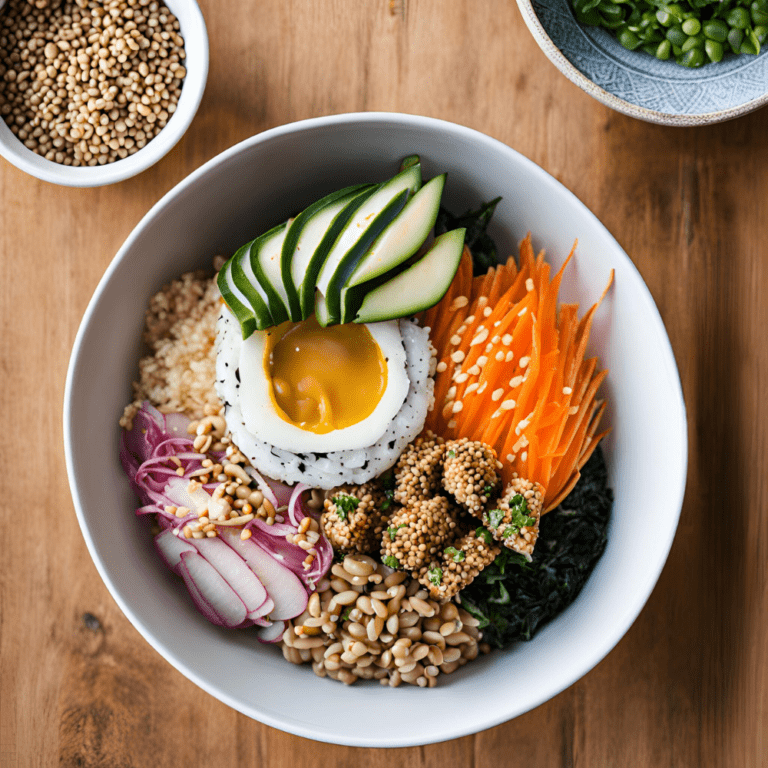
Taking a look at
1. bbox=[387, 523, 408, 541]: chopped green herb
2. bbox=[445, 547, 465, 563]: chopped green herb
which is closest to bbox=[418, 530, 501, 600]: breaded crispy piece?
bbox=[445, 547, 465, 563]: chopped green herb

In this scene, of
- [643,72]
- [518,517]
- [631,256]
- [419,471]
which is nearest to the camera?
[518,517]

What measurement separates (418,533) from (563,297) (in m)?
0.82

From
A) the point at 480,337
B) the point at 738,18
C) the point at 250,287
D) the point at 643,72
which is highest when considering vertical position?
the point at 738,18

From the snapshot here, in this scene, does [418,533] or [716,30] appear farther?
[716,30]

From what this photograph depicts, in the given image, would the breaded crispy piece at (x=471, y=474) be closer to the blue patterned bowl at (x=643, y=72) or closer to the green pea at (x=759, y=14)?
the blue patterned bowl at (x=643, y=72)

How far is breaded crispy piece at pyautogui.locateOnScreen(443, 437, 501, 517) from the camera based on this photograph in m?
1.70

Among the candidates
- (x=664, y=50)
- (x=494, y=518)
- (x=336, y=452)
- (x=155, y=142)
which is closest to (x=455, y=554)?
(x=494, y=518)

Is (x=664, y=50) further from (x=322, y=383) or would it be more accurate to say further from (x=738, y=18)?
(x=322, y=383)

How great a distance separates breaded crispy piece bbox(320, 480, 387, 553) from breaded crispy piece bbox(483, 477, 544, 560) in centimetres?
31

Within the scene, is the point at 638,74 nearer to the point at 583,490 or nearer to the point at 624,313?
the point at 624,313

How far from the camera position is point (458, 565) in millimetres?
1729

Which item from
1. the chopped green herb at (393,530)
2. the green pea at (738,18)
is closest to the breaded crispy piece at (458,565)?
the chopped green herb at (393,530)

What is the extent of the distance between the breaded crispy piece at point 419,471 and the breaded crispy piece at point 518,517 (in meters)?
0.18

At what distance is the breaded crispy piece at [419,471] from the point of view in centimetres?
178
